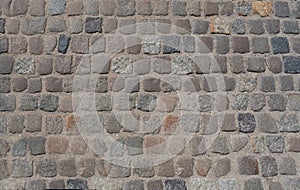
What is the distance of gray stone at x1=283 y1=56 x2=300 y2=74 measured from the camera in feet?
14.8

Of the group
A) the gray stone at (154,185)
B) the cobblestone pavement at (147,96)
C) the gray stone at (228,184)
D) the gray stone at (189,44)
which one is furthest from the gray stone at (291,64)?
the gray stone at (154,185)

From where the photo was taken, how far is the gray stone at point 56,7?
14.6 feet

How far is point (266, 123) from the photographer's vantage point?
4344mm

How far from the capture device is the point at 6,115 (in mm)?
4168

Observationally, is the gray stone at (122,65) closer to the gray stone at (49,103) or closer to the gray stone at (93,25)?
the gray stone at (93,25)

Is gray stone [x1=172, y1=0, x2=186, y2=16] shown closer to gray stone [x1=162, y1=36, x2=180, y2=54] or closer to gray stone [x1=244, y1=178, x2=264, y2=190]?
gray stone [x1=162, y1=36, x2=180, y2=54]

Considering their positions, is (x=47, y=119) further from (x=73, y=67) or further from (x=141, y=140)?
(x=141, y=140)

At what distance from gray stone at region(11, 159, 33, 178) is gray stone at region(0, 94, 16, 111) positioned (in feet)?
1.67

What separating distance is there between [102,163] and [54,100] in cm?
77

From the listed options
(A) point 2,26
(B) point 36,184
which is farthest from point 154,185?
(A) point 2,26

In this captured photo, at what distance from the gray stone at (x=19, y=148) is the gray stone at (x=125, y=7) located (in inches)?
63.2

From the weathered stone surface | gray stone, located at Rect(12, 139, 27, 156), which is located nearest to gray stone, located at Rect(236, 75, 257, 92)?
the weathered stone surface

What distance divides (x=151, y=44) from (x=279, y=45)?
53.4 inches

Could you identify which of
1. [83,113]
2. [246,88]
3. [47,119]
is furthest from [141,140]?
[246,88]
